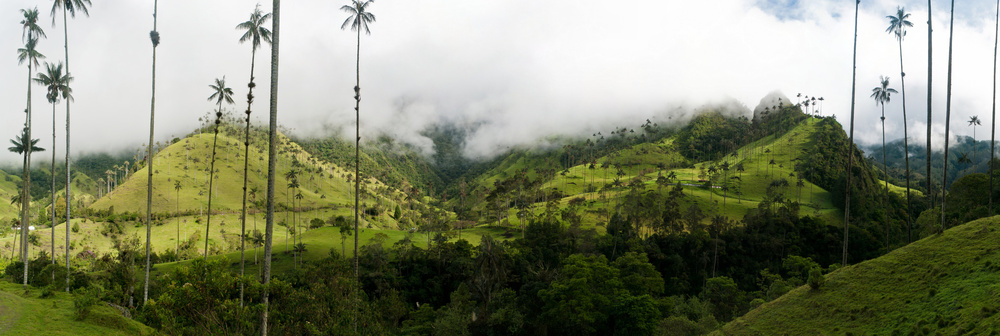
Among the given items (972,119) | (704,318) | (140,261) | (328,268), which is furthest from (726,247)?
(140,261)

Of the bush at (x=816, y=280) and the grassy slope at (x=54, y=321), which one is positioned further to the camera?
the bush at (x=816, y=280)

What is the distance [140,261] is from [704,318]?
357 ft

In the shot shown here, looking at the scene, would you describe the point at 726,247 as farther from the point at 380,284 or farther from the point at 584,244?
the point at 380,284

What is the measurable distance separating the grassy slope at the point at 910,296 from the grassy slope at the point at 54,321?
4769cm

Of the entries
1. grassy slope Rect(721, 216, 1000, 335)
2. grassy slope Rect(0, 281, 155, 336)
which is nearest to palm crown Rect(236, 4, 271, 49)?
grassy slope Rect(0, 281, 155, 336)

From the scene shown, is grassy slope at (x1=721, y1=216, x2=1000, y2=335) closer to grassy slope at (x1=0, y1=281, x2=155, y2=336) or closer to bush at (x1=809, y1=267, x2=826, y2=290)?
bush at (x1=809, y1=267, x2=826, y2=290)

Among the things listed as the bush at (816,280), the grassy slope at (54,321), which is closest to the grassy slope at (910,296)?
the bush at (816,280)

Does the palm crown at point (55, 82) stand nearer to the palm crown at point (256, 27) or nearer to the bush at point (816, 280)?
the palm crown at point (256, 27)

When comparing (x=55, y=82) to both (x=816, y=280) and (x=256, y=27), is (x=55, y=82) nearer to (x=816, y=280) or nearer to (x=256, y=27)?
(x=256, y=27)

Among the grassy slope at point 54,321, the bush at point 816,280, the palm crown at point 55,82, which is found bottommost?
the grassy slope at point 54,321

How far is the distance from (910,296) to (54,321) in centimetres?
6086

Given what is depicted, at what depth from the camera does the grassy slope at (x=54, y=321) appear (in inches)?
1160

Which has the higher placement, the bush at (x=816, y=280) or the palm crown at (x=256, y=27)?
the palm crown at (x=256, y=27)

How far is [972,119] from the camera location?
119312mm
